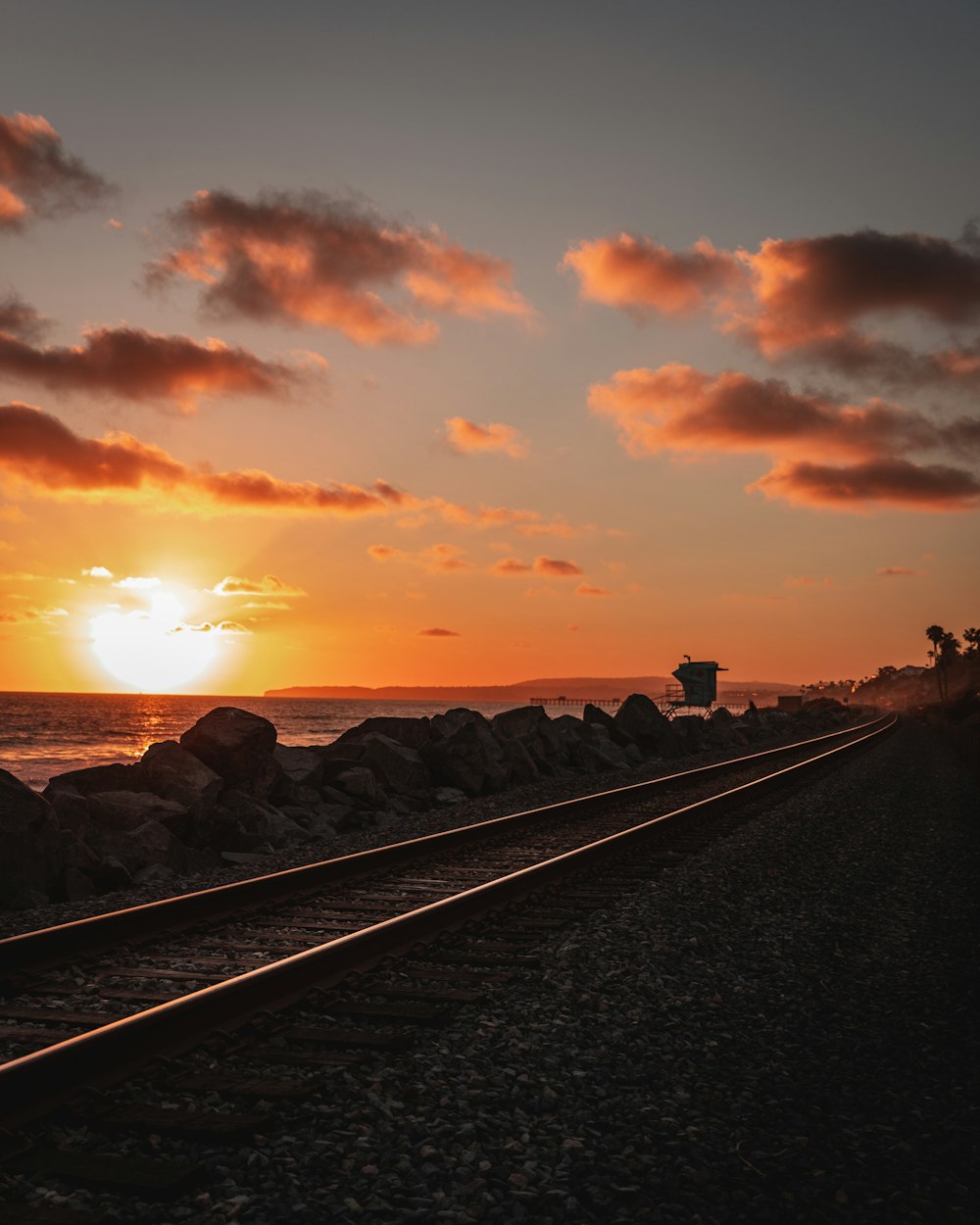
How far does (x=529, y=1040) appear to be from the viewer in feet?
16.1

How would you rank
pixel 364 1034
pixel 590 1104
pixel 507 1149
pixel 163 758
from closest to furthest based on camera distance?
pixel 507 1149
pixel 590 1104
pixel 364 1034
pixel 163 758

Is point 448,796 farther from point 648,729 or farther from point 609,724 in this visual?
point 648,729

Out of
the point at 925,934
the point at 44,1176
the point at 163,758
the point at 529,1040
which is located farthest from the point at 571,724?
the point at 44,1176

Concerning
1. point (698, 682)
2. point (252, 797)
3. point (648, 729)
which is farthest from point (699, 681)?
point (252, 797)

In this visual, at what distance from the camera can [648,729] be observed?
1193 inches

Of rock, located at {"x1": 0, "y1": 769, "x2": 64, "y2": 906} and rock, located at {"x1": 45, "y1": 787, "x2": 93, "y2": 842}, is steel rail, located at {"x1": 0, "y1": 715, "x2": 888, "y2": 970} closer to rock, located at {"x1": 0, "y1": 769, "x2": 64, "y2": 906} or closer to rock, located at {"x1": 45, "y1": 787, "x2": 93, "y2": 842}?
rock, located at {"x1": 0, "y1": 769, "x2": 64, "y2": 906}

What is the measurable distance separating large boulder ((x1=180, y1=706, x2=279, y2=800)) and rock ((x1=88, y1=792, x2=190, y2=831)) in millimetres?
1984

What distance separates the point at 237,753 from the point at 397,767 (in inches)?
132

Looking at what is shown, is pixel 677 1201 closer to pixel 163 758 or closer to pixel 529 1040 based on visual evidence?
pixel 529 1040

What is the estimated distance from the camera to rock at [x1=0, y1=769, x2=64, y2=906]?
8758 millimetres

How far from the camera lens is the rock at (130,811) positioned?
11508 mm

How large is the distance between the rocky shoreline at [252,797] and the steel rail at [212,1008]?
134 inches

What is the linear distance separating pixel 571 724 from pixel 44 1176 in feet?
78.4

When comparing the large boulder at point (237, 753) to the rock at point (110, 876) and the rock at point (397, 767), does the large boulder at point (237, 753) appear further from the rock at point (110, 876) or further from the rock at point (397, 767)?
the rock at point (110, 876)
